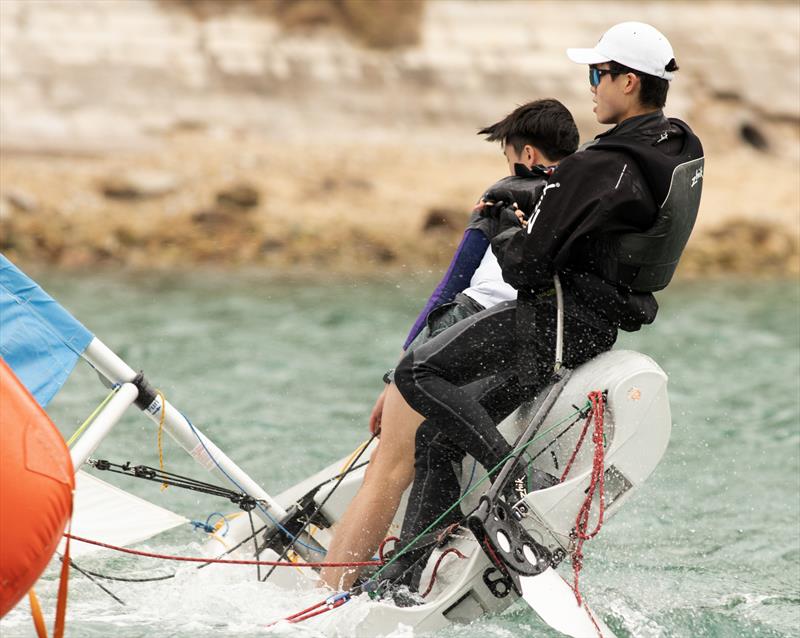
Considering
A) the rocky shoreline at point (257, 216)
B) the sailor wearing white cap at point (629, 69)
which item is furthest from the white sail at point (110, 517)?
the rocky shoreline at point (257, 216)

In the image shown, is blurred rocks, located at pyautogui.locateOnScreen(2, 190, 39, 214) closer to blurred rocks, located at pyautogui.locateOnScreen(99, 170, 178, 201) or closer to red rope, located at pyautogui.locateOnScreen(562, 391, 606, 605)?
blurred rocks, located at pyautogui.locateOnScreen(99, 170, 178, 201)

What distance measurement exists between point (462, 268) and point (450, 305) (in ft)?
0.46

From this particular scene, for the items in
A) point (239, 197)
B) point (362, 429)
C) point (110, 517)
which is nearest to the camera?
point (110, 517)

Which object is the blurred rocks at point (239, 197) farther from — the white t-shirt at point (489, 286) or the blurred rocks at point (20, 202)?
the white t-shirt at point (489, 286)

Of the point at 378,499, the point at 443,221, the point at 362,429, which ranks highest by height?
the point at 378,499

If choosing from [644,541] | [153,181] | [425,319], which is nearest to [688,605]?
[644,541]

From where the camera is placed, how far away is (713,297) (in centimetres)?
1275

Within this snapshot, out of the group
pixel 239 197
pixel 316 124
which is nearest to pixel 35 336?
pixel 239 197

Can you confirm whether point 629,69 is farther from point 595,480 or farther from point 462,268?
point 595,480

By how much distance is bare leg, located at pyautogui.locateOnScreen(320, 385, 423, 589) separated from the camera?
4297 millimetres

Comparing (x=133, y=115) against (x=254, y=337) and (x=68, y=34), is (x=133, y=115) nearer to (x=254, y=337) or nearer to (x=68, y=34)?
(x=68, y=34)

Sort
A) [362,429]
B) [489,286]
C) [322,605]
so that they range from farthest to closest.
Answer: [362,429]
[489,286]
[322,605]

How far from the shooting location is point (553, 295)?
12.7 ft

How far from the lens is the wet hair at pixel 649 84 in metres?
3.79
